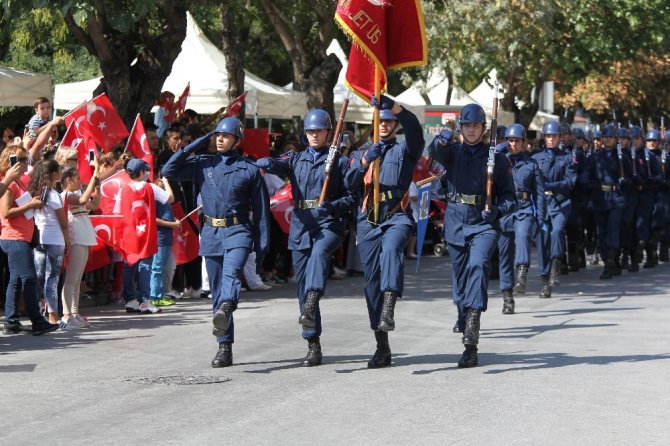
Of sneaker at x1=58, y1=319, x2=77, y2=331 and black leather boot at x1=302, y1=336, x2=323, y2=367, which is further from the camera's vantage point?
sneaker at x1=58, y1=319, x2=77, y2=331

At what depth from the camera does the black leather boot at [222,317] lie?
10602 mm

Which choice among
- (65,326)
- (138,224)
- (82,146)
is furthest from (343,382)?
(82,146)

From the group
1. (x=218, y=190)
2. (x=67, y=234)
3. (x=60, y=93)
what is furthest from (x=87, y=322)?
(x=60, y=93)

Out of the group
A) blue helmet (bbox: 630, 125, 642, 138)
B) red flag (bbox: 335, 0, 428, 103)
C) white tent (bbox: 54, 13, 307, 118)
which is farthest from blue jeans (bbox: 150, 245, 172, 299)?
blue helmet (bbox: 630, 125, 642, 138)

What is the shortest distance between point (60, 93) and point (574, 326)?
468 inches

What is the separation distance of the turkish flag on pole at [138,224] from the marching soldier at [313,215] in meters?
4.44

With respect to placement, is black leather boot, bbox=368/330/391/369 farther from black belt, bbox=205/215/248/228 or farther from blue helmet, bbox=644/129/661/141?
blue helmet, bbox=644/129/661/141

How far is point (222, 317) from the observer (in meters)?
10.6

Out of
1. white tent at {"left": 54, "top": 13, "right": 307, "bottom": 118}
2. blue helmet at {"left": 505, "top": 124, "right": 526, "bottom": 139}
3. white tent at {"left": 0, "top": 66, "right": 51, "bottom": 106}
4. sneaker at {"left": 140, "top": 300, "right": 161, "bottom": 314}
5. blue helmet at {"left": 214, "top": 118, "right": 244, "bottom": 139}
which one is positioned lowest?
sneaker at {"left": 140, "top": 300, "right": 161, "bottom": 314}

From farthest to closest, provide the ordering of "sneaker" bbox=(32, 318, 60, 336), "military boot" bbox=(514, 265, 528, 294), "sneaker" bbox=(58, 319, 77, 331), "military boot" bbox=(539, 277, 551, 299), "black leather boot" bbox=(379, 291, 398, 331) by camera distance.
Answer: "military boot" bbox=(539, 277, 551, 299), "military boot" bbox=(514, 265, 528, 294), "sneaker" bbox=(58, 319, 77, 331), "sneaker" bbox=(32, 318, 60, 336), "black leather boot" bbox=(379, 291, 398, 331)

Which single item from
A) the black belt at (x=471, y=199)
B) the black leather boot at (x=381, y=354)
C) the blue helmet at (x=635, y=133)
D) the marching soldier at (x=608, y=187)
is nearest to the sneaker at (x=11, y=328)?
the black leather boot at (x=381, y=354)

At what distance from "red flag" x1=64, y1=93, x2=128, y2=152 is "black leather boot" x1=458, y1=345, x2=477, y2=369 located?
639cm

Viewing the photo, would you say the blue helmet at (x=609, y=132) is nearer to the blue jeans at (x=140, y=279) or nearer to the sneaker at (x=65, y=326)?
the blue jeans at (x=140, y=279)

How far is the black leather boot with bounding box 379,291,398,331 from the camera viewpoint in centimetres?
1045
